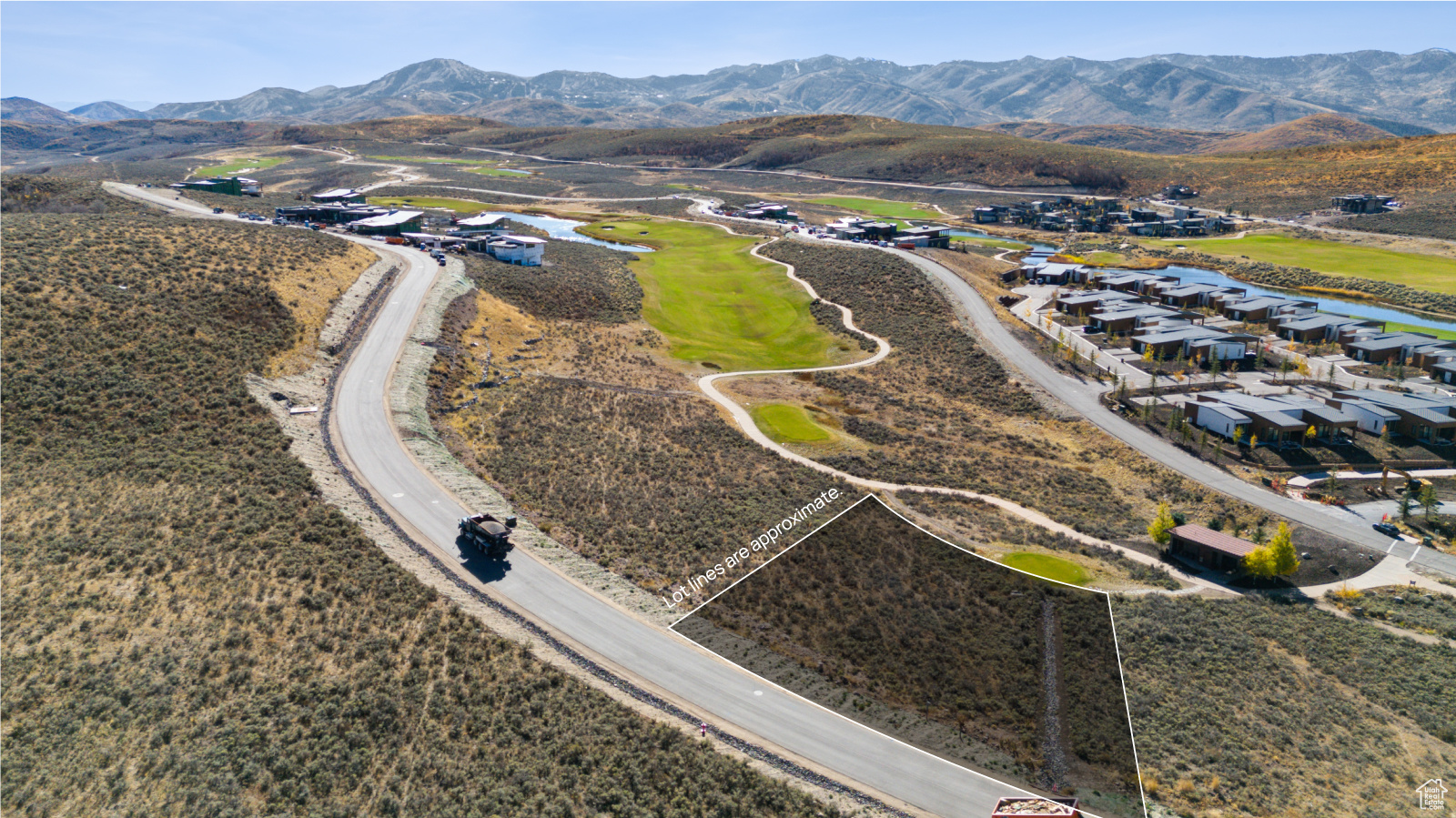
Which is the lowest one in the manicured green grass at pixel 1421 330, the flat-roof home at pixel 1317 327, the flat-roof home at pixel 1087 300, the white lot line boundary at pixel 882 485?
the white lot line boundary at pixel 882 485

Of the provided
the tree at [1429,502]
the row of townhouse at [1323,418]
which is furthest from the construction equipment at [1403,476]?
the row of townhouse at [1323,418]

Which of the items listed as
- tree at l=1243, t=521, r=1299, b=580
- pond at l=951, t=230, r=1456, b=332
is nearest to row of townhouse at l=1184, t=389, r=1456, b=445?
tree at l=1243, t=521, r=1299, b=580

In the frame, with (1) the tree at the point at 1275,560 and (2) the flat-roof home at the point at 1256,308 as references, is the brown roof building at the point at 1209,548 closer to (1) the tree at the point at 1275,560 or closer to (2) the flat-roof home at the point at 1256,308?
(1) the tree at the point at 1275,560

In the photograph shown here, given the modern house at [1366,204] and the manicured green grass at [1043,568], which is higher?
the modern house at [1366,204]

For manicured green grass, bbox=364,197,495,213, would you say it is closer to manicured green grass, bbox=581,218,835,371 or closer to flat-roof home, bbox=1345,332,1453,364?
manicured green grass, bbox=581,218,835,371

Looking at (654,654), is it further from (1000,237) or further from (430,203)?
(430,203)

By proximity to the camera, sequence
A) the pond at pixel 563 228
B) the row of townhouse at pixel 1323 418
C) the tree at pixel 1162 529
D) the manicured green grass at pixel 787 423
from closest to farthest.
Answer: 1. the tree at pixel 1162 529
2. the manicured green grass at pixel 787 423
3. the row of townhouse at pixel 1323 418
4. the pond at pixel 563 228

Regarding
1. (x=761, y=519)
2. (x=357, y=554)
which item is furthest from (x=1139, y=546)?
(x=357, y=554)
